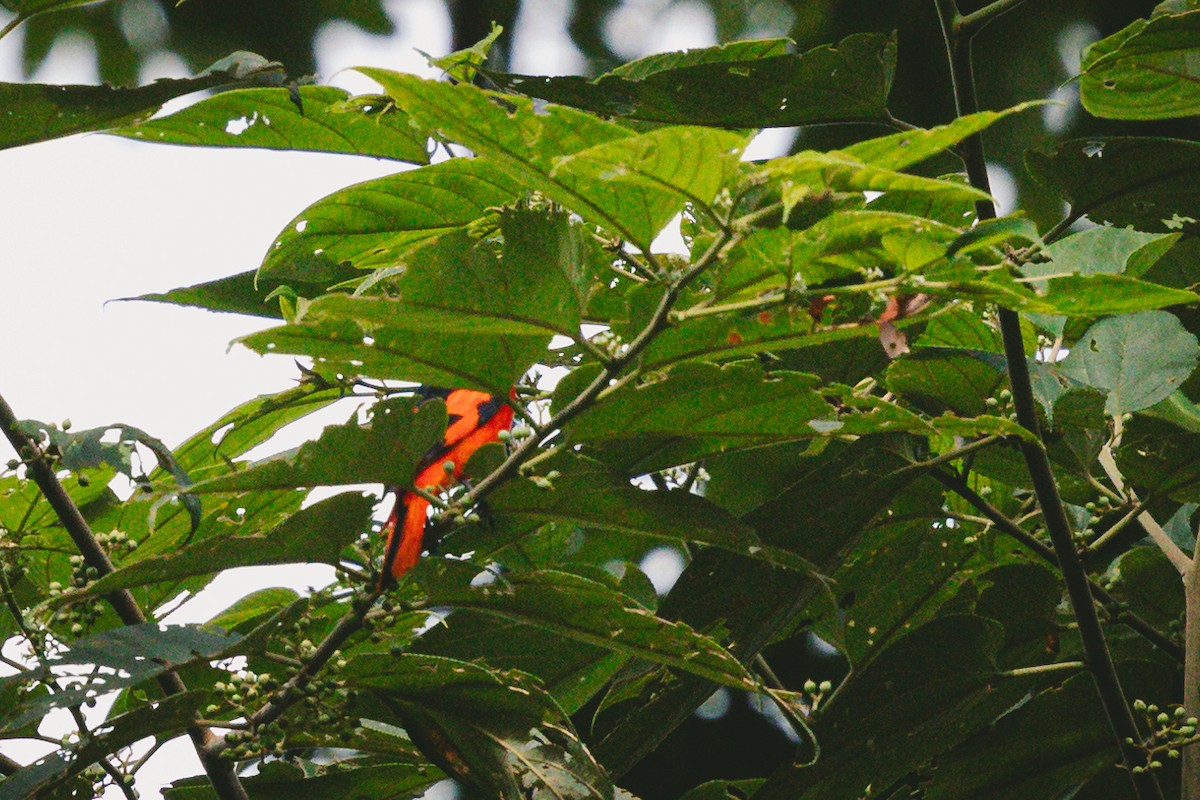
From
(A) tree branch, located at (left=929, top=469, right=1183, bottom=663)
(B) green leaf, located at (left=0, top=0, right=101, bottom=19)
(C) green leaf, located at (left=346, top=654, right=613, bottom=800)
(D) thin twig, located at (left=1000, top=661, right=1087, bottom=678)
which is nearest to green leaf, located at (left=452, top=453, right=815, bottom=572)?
(C) green leaf, located at (left=346, top=654, right=613, bottom=800)

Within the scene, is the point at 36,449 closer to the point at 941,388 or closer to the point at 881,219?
the point at 881,219

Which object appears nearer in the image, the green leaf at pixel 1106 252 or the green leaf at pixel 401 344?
the green leaf at pixel 401 344

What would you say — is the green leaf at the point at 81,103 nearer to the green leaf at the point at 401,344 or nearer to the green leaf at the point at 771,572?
the green leaf at the point at 401,344

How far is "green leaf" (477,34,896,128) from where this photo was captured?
48.7 inches

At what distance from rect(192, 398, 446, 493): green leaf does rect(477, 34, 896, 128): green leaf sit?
1.27ft

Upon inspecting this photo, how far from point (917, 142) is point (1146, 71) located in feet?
2.17

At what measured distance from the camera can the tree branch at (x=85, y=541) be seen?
120cm

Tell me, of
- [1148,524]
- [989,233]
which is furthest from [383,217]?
[1148,524]

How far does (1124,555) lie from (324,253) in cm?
117

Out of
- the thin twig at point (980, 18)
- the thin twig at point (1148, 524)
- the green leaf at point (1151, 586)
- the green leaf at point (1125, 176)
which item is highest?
the thin twig at point (980, 18)

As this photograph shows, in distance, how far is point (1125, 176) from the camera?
1.37m

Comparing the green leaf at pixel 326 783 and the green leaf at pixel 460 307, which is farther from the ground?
the green leaf at pixel 460 307

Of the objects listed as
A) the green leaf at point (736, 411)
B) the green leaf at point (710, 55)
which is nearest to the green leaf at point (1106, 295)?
the green leaf at point (736, 411)

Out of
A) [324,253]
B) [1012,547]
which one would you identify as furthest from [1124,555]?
[324,253]
